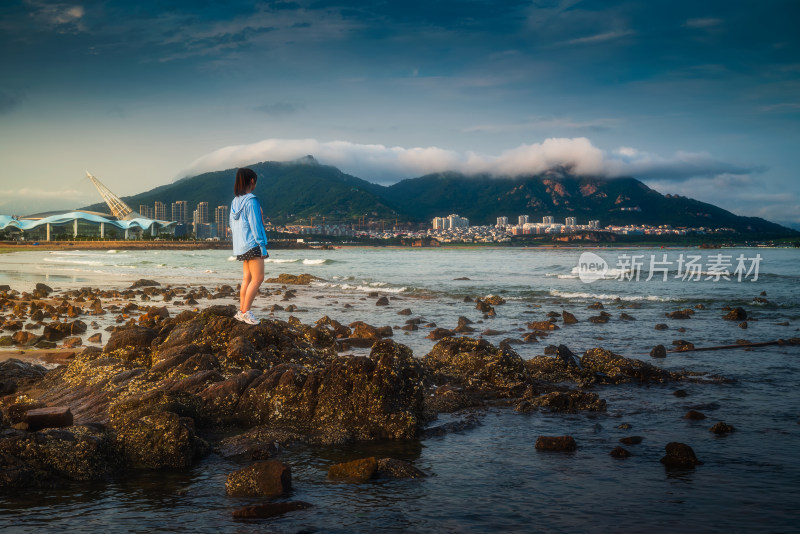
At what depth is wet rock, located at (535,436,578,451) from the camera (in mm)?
7338

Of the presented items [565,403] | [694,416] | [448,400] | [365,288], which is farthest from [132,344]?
[365,288]

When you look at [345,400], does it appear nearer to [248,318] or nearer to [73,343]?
[248,318]

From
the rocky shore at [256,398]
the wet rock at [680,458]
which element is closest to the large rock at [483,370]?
the rocky shore at [256,398]

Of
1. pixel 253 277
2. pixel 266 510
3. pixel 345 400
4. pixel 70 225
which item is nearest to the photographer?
pixel 266 510

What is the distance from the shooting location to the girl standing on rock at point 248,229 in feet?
35.3

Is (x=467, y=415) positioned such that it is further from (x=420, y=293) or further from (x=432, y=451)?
(x=420, y=293)

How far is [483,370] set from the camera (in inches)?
433

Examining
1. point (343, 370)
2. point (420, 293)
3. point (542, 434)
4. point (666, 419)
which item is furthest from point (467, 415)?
point (420, 293)

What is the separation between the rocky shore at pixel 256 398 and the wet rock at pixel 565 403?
0.02 meters

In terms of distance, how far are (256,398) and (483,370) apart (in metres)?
4.35

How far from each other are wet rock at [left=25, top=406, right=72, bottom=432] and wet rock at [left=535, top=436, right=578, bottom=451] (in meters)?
5.66

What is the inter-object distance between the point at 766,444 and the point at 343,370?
5.55 meters

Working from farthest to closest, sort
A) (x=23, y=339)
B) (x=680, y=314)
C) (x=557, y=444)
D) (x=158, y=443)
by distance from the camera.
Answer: (x=680, y=314) → (x=23, y=339) → (x=557, y=444) → (x=158, y=443)

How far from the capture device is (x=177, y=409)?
25.1 ft
